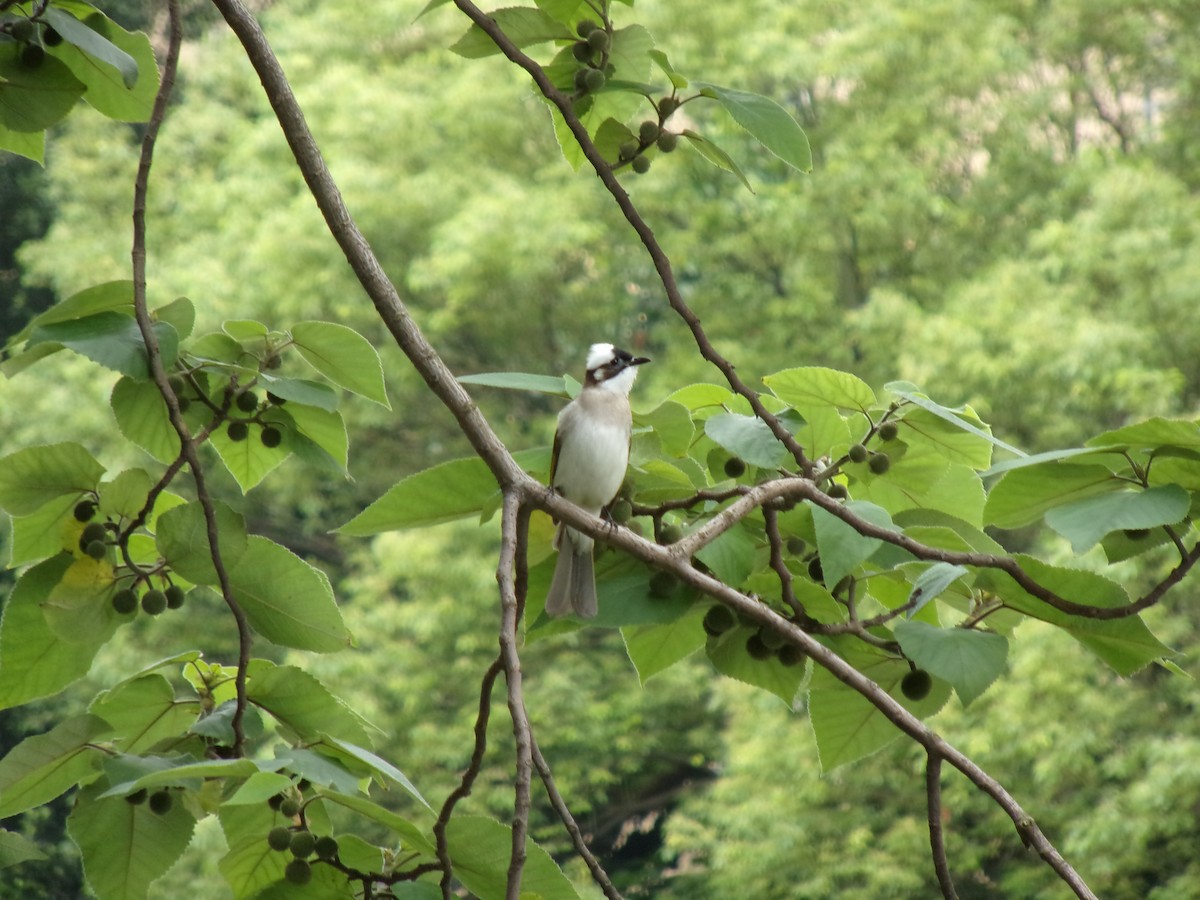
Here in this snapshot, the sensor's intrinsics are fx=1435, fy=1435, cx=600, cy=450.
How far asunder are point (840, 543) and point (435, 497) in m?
0.32

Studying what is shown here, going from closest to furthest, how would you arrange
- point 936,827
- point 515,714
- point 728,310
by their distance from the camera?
point 515,714, point 936,827, point 728,310

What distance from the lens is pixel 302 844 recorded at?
0.98 m

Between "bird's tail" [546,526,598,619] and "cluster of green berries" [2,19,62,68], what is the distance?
0.64m

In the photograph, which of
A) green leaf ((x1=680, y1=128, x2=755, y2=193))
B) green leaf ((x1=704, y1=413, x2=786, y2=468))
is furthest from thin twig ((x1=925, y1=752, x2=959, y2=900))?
green leaf ((x1=680, y1=128, x2=755, y2=193))

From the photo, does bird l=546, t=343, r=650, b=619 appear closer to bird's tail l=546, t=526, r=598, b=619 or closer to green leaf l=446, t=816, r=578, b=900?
bird's tail l=546, t=526, r=598, b=619

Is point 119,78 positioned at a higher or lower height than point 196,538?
higher

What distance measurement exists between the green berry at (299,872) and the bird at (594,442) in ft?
1.10

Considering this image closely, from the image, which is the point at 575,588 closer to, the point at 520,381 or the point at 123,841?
the point at 520,381

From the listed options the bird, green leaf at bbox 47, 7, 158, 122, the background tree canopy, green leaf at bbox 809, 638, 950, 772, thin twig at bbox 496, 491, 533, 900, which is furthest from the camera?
the background tree canopy

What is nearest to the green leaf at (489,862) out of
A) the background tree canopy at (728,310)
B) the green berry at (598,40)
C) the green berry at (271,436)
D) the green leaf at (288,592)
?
the green leaf at (288,592)

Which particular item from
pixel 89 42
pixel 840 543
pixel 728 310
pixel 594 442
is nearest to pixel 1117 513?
pixel 840 543

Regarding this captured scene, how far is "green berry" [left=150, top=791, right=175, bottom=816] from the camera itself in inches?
42.6

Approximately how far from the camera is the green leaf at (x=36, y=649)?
1.12m

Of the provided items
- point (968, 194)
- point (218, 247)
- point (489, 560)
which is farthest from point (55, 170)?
point (968, 194)
